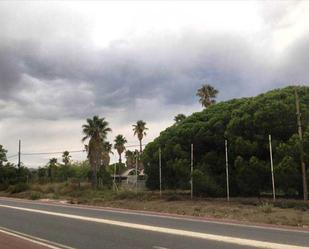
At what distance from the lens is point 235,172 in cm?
3394

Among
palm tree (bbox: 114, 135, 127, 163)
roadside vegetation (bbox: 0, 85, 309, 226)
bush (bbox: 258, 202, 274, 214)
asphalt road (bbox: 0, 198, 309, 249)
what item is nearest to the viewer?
asphalt road (bbox: 0, 198, 309, 249)

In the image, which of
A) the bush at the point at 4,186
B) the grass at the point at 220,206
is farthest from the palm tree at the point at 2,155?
the grass at the point at 220,206

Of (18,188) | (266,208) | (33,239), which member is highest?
(18,188)

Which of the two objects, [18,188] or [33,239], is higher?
[18,188]

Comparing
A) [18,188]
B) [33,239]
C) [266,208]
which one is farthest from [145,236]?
[18,188]

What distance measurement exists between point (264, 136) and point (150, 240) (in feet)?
69.0

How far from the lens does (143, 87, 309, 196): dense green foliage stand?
3086cm

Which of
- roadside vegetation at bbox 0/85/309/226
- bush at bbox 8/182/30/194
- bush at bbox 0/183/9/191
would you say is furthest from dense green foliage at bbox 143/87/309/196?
bush at bbox 0/183/9/191

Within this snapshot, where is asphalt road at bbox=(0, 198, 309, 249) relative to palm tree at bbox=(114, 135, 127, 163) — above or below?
below

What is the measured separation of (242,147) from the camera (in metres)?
33.7

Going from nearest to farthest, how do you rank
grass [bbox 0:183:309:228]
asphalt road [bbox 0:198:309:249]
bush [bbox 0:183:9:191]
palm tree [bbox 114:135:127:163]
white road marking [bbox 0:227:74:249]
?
asphalt road [bbox 0:198:309:249]
white road marking [bbox 0:227:74:249]
grass [bbox 0:183:309:228]
bush [bbox 0:183:9:191]
palm tree [bbox 114:135:127:163]

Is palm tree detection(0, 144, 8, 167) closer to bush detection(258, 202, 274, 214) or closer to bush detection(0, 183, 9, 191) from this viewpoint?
A: bush detection(0, 183, 9, 191)

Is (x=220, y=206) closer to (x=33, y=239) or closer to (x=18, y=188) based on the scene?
(x=33, y=239)

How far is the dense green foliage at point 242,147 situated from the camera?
3086 cm
